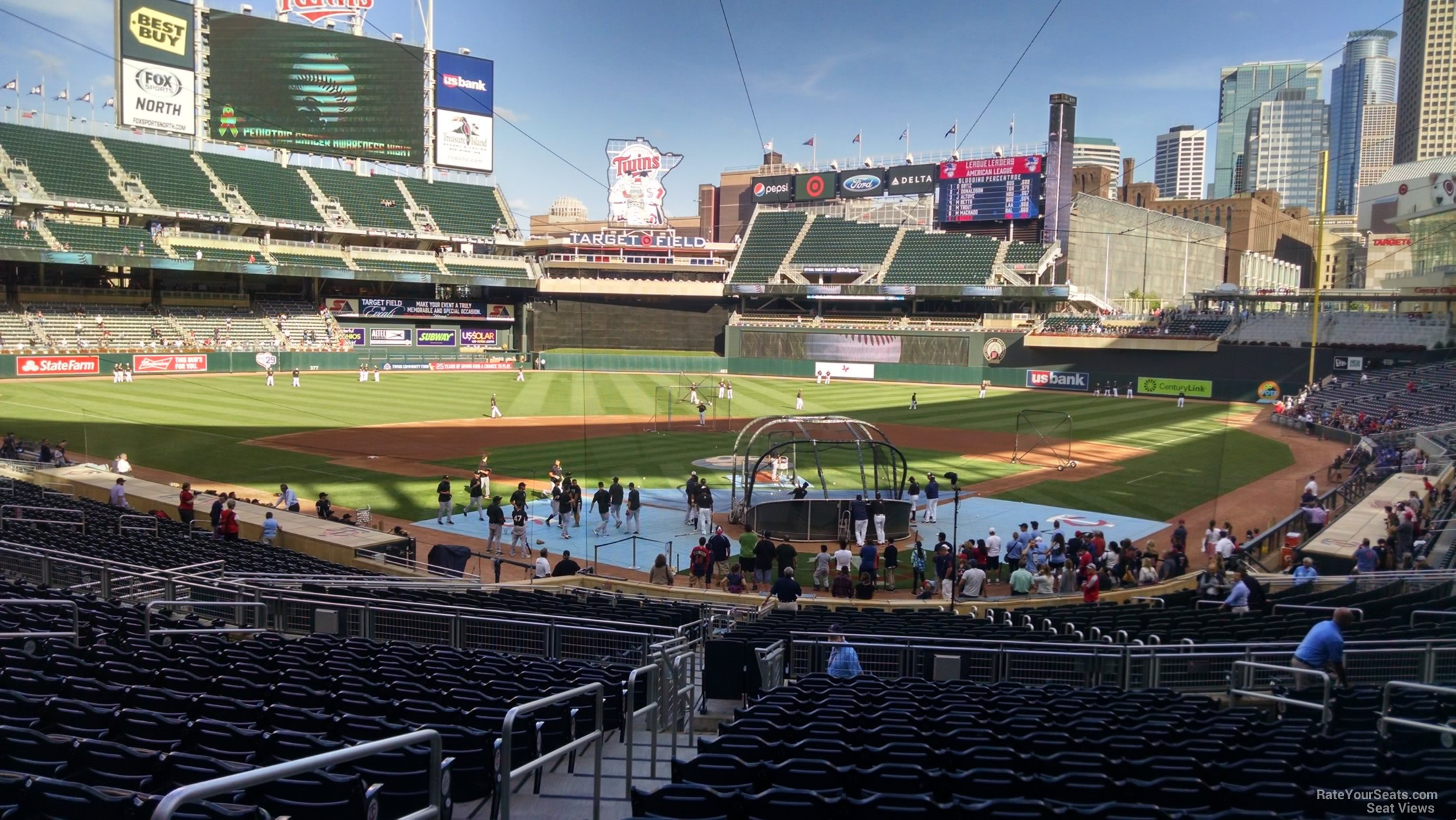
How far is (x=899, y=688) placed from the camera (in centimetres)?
816

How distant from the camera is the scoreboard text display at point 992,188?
76312 mm

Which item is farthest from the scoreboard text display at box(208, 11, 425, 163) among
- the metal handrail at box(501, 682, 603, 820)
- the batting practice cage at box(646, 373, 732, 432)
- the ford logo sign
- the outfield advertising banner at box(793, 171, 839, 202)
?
the metal handrail at box(501, 682, 603, 820)

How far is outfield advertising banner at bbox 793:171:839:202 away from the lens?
8794 centimetres

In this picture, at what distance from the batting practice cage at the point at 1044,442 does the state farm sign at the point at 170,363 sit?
160 feet

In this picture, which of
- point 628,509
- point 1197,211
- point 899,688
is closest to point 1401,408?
point 628,509

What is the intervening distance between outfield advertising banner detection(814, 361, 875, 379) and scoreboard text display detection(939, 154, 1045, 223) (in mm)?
19945

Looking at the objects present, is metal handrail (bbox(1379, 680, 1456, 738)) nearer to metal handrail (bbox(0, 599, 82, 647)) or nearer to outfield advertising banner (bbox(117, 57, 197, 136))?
metal handrail (bbox(0, 599, 82, 647))

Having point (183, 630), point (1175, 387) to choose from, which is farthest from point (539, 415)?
point (1175, 387)

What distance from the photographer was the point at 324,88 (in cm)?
6719

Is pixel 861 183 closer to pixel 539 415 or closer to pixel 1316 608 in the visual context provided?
pixel 539 415

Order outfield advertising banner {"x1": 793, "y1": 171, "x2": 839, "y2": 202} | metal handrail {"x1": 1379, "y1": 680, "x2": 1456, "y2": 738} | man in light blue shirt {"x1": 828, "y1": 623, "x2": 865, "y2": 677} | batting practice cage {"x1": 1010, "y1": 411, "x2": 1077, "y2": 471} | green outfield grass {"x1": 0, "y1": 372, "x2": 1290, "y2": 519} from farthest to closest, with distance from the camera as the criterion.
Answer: outfield advertising banner {"x1": 793, "y1": 171, "x2": 839, "y2": 202} → batting practice cage {"x1": 1010, "y1": 411, "x2": 1077, "y2": 471} → green outfield grass {"x1": 0, "y1": 372, "x2": 1290, "y2": 519} → man in light blue shirt {"x1": 828, "y1": 623, "x2": 865, "y2": 677} → metal handrail {"x1": 1379, "y1": 680, "x2": 1456, "y2": 738}

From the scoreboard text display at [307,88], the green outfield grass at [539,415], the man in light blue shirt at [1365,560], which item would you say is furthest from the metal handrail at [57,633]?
the scoreboard text display at [307,88]

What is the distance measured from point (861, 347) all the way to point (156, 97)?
53.3m

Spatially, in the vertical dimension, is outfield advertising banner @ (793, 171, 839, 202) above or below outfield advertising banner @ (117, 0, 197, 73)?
below
